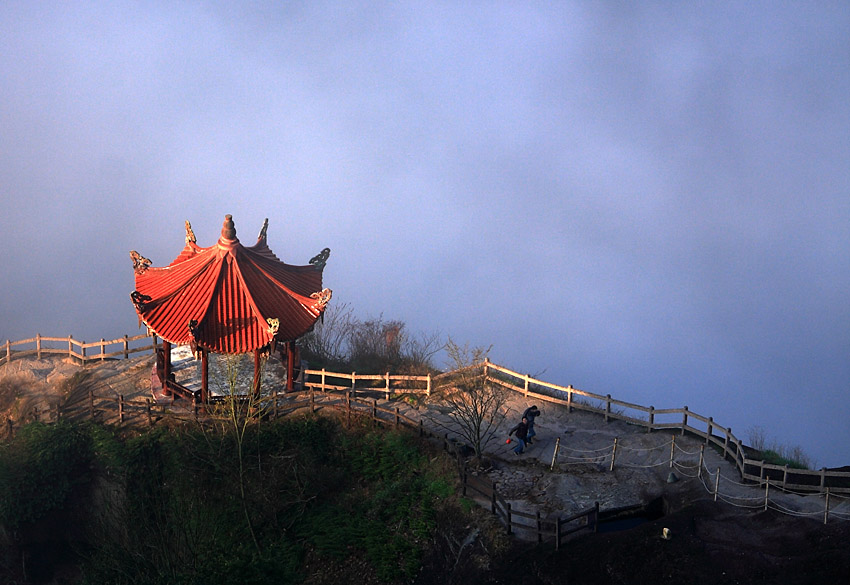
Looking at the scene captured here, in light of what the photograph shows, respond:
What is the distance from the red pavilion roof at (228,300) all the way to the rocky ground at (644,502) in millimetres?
4290

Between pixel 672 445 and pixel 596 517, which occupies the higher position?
pixel 672 445

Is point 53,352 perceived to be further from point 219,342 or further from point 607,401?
point 607,401

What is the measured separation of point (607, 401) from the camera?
28.1m

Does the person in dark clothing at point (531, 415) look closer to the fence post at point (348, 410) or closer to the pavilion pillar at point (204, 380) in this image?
the fence post at point (348, 410)

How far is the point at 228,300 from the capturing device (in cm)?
2758

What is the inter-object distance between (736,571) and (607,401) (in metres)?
9.47

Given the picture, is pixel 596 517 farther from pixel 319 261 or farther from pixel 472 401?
pixel 319 261

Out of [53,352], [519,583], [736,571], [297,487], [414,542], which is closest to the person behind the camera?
[736,571]

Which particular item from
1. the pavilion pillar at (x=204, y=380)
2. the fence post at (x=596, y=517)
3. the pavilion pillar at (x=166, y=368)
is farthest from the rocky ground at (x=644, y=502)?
the pavilion pillar at (x=204, y=380)

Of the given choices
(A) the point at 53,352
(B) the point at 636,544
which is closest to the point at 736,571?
(B) the point at 636,544

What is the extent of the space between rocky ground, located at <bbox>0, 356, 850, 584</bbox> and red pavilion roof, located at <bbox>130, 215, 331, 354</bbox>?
4.29 metres

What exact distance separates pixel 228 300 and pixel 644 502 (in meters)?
15.0

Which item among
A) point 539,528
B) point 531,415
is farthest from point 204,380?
point 539,528

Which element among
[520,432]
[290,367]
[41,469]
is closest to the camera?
[520,432]
